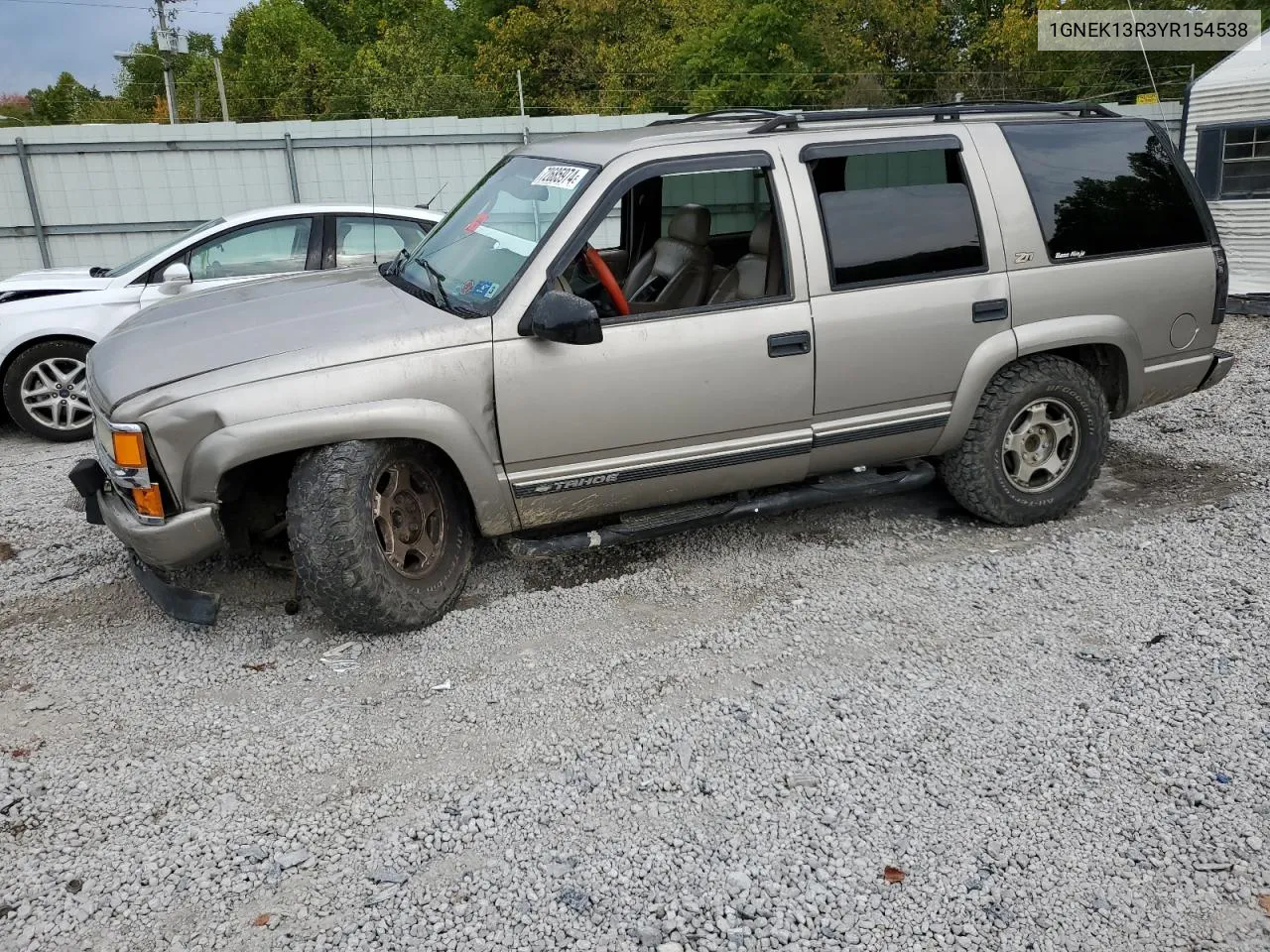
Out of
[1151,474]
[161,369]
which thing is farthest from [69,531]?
[1151,474]

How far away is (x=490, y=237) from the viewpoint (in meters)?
4.60

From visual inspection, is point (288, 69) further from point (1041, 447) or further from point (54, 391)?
point (1041, 447)

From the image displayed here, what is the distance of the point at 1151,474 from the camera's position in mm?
5961

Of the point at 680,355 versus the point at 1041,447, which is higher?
the point at 680,355

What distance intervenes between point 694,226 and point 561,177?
0.88 meters

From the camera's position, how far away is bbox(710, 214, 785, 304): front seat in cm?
457

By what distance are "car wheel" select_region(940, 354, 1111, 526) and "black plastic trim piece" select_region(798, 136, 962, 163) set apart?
42.8 inches

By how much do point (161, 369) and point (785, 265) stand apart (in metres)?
2.54

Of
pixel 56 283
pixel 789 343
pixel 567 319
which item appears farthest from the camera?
pixel 56 283

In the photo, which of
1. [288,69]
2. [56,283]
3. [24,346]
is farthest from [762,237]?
[288,69]

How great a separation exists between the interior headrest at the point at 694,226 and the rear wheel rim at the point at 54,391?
4711 mm

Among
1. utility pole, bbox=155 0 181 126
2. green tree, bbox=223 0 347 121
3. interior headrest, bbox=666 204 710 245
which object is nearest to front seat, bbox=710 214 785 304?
interior headrest, bbox=666 204 710 245

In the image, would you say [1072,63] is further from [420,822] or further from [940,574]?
[420,822]

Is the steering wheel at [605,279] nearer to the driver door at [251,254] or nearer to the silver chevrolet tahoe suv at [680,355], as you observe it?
the silver chevrolet tahoe suv at [680,355]
